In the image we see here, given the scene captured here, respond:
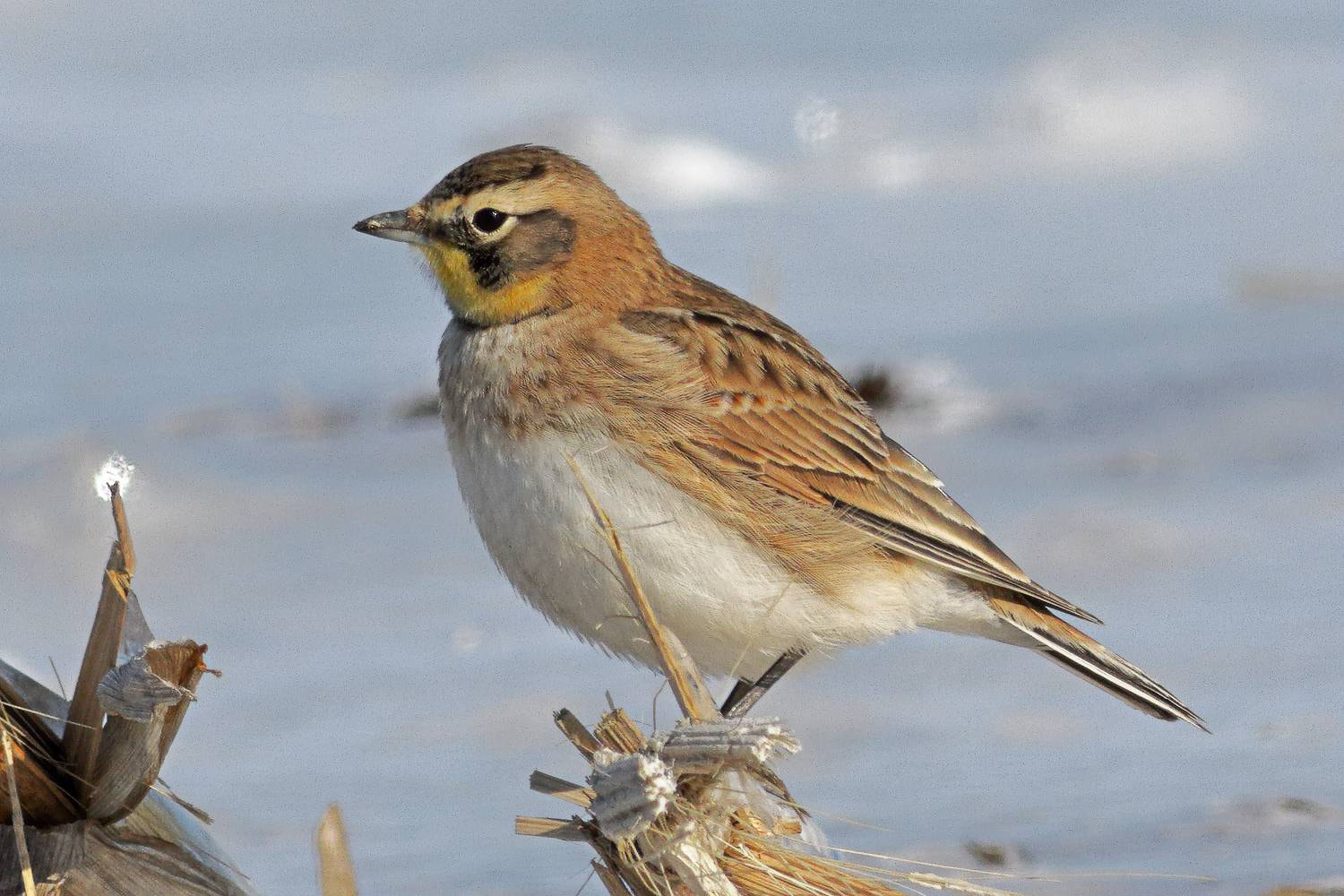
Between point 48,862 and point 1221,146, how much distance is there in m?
10.6

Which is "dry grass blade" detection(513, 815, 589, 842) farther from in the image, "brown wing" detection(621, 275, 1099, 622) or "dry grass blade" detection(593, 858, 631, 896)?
"brown wing" detection(621, 275, 1099, 622)

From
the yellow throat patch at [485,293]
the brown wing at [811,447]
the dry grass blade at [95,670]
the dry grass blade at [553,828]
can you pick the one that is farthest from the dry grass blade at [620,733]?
the yellow throat patch at [485,293]

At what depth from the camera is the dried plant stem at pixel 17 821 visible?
4621 millimetres

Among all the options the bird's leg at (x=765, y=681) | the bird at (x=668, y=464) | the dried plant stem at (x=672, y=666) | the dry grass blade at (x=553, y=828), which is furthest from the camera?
the bird's leg at (x=765, y=681)

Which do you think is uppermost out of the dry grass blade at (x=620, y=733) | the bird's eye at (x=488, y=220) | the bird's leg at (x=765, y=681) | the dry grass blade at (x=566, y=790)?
the bird's eye at (x=488, y=220)

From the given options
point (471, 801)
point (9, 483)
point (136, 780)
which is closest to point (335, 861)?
point (136, 780)

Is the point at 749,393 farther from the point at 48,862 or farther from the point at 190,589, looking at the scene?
the point at 190,589

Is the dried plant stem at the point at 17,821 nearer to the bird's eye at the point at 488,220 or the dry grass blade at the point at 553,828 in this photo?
the dry grass blade at the point at 553,828

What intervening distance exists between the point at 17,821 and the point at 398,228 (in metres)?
2.32

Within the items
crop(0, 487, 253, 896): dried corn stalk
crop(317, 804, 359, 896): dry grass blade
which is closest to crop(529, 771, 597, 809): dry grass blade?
crop(317, 804, 359, 896): dry grass blade

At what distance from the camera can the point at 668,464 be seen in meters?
6.05

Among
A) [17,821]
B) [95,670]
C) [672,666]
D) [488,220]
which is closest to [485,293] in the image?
[488,220]

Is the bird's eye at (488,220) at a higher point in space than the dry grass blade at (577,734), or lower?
higher

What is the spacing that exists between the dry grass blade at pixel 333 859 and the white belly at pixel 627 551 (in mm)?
1310
